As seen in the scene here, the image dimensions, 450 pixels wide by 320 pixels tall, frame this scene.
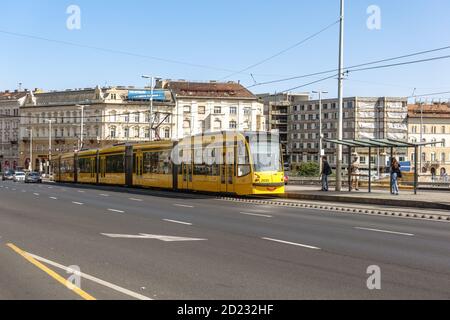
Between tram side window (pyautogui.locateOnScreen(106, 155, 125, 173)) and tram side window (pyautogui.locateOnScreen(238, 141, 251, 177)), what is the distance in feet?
55.1

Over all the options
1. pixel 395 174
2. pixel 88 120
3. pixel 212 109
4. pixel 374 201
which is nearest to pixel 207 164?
pixel 374 201

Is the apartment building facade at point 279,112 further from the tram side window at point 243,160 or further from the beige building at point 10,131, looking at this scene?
the tram side window at point 243,160

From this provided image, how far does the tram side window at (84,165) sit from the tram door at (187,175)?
1974cm

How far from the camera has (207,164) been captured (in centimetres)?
3056

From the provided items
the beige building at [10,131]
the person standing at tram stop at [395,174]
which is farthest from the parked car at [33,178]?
the beige building at [10,131]

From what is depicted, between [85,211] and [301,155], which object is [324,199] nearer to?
[85,211]

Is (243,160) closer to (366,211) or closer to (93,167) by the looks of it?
(366,211)

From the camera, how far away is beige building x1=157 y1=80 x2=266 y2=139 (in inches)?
4641

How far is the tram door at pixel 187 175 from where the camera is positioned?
3284cm

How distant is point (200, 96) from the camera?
4705 inches

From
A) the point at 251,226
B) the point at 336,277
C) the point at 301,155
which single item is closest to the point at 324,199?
the point at 251,226

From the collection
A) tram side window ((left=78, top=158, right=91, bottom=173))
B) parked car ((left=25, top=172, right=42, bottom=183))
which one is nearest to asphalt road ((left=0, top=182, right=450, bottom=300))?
tram side window ((left=78, top=158, right=91, bottom=173))

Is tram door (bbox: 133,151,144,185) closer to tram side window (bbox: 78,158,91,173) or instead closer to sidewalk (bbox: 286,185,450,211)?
tram side window (bbox: 78,158,91,173)
